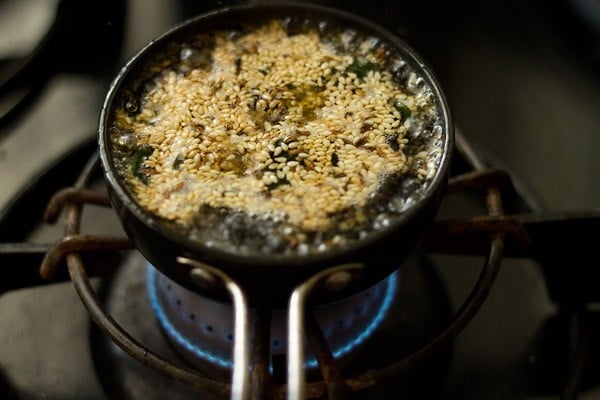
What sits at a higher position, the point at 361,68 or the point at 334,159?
the point at 361,68

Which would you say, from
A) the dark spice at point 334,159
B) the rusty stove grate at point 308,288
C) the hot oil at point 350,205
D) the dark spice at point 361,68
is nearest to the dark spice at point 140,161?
the hot oil at point 350,205

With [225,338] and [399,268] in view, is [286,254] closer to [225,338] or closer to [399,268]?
[225,338]

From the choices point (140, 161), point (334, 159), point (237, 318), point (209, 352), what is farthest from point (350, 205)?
point (209, 352)

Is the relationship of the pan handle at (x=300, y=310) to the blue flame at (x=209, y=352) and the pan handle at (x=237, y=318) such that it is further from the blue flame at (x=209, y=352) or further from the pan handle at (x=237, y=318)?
the blue flame at (x=209, y=352)

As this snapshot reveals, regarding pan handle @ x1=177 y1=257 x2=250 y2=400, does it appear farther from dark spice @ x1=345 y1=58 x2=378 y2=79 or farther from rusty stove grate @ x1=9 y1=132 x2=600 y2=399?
dark spice @ x1=345 y1=58 x2=378 y2=79

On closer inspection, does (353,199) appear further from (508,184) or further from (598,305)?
(598,305)

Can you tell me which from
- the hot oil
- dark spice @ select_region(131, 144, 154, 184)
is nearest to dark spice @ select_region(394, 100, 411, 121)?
the hot oil

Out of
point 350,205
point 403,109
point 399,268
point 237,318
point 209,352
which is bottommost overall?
point 209,352

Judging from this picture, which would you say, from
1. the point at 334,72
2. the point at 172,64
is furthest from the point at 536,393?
the point at 172,64
